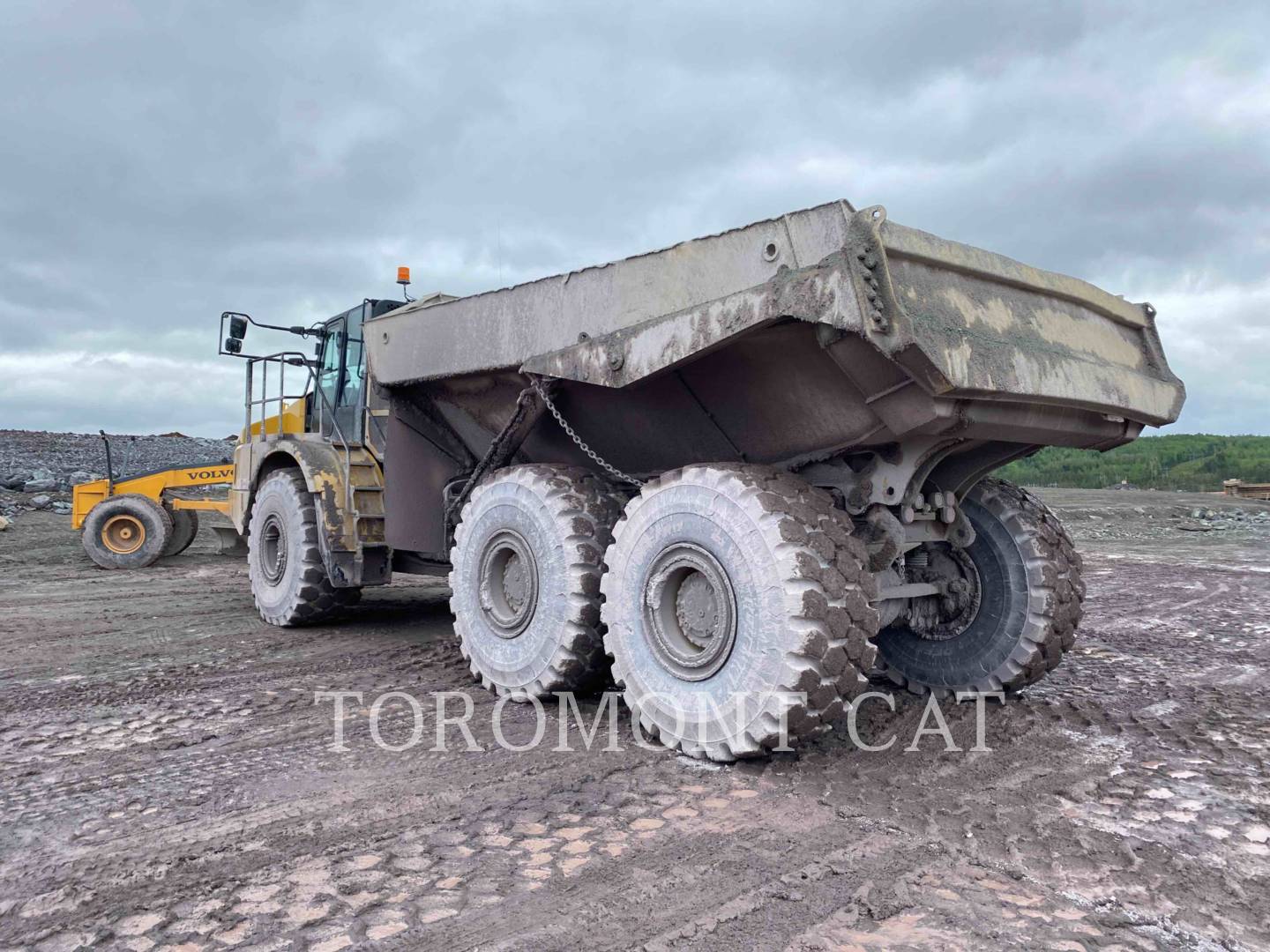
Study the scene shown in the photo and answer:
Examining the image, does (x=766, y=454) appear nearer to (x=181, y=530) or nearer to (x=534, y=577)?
(x=534, y=577)

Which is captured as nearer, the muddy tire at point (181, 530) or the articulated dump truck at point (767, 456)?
the articulated dump truck at point (767, 456)

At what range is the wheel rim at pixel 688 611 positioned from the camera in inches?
146

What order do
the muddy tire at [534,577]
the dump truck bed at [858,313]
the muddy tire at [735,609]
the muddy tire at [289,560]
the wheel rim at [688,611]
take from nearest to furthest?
the dump truck bed at [858,313], the muddy tire at [735,609], the wheel rim at [688,611], the muddy tire at [534,577], the muddy tire at [289,560]

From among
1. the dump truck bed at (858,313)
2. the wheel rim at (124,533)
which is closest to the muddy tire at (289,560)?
the dump truck bed at (858,313)

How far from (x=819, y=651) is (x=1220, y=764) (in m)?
1.67

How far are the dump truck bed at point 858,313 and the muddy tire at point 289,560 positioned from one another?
7.85 feet

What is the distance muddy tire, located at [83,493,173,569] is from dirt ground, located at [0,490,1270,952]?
6858 mm


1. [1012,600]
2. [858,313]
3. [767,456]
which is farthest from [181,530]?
[858,313]

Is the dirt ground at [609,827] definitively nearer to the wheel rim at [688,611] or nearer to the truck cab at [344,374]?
the wheel rim at [688,611]

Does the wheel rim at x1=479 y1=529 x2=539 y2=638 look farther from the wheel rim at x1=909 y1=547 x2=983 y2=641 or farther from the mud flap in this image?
the mud flap

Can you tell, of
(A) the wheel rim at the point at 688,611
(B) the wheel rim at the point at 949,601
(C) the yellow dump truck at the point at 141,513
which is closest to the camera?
(A) the wheel rim at the point at 688,611

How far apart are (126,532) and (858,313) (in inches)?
445

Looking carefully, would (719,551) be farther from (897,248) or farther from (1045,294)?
(1045,294)

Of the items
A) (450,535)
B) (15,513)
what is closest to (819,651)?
(450,535)
